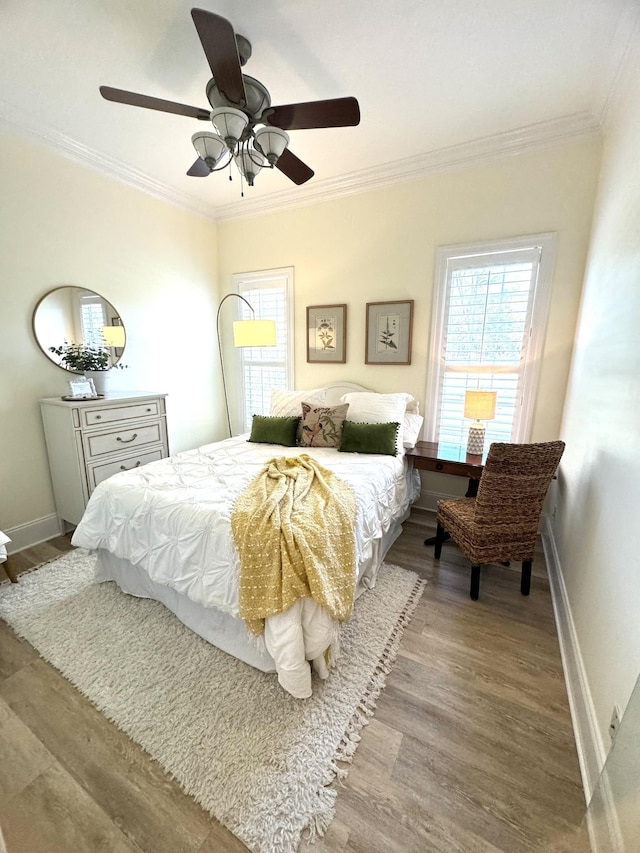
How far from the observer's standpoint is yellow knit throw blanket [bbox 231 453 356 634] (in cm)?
144

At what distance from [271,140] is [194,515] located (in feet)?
6.28

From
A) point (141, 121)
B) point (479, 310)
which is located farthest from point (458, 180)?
point (141, 121)

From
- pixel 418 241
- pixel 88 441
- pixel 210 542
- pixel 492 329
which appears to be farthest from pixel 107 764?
pixel 418 241

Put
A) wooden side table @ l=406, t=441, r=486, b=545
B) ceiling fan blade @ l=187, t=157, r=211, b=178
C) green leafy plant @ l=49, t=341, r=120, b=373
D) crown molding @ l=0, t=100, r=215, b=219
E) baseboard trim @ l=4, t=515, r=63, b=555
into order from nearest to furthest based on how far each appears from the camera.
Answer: ceiling fan blade @ l=187, t=157, r=211, b=178
crown molding @ l=0, t=100, r=215, b=219
wooden side table @ l=406, t=441, r=486, b=545
baseboard trim @ l=4, t=515, r=63, b=555
green leafy plant @ l=49, t=341, r=120, b=373

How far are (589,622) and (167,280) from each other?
422 centimetres

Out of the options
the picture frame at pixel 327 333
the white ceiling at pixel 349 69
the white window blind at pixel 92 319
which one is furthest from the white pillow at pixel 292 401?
the white ceiling at pixel 349 69

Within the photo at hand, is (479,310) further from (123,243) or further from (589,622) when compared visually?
(123,243)

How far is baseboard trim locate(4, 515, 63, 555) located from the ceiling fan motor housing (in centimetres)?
307

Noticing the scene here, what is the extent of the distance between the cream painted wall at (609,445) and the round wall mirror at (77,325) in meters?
3.50

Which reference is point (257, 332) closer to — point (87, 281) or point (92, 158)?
point (87, 281)

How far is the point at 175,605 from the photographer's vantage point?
1.91 m

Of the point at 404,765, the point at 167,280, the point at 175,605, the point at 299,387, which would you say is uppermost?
the point at 167,280

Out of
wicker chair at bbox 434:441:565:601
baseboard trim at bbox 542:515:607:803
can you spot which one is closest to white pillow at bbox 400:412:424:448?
wicker chair at bbox 434:441:565:601

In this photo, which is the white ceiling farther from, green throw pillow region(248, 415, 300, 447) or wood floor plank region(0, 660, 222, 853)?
wood floor plank region(0, 660, 222, 853)
